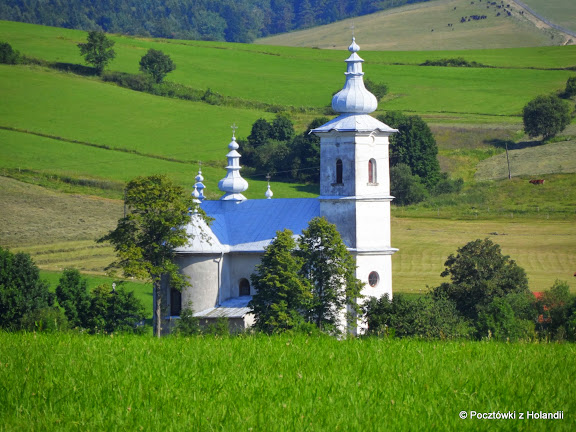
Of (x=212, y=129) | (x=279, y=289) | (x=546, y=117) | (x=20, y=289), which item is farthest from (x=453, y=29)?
(x=279, y=289)

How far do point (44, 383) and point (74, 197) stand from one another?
201 feet

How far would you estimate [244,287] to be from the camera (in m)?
46.3

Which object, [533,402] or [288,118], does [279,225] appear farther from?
[288,118]

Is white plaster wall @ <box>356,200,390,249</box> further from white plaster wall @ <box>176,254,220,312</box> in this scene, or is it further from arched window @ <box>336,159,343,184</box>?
white plaster wall @ <box>176,254,220,312</box>

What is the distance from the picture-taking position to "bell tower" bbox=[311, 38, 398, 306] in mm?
43719

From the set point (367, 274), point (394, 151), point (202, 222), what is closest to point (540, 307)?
point (367, 274)

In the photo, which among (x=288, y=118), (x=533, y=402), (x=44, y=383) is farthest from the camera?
(x=288, y=118)

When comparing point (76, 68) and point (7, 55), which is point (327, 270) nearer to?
point (76, 68)

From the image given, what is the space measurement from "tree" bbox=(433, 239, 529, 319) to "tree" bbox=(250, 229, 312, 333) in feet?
29.4

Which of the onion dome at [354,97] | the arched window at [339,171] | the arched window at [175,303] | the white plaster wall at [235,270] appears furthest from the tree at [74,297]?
the onion dome at [354,97]

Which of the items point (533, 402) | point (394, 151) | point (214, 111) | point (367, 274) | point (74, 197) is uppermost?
point (214, 111)

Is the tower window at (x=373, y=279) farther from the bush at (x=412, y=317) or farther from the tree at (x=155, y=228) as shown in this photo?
the tree at (x=155, y=228)

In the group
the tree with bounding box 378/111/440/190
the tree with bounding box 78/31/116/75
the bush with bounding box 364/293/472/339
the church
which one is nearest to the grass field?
the tree with bounding box 378/111/440/190

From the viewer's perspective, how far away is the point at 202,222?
45.8 m
